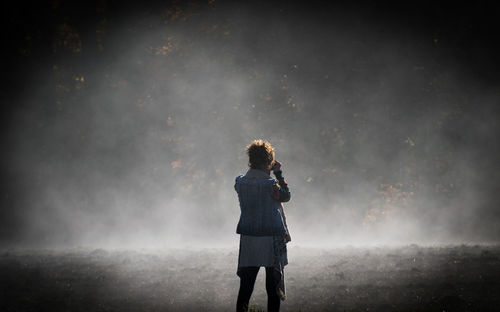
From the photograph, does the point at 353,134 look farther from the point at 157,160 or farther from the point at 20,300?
the point at 20,300

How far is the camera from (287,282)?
8.77 meters

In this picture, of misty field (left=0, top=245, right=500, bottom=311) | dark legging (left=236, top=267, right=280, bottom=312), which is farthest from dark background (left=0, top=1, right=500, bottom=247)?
dark legging (left=236, top=267, right=280, bottom=312)

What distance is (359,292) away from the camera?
775 cm

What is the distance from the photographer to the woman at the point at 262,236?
17.2 feet

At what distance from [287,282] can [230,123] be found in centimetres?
1332

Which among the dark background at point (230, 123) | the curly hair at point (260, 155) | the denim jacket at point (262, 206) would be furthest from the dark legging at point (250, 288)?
the dark background at point (230, 123)

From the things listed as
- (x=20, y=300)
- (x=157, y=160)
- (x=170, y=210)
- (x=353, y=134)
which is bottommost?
(x=20, y=300)

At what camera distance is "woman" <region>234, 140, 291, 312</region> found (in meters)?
5.24

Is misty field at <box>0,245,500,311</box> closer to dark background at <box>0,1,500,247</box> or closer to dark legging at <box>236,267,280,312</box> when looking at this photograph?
dark legging at <box>236,267,280,312</box>

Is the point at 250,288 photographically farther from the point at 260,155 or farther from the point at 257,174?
the point at 260,155

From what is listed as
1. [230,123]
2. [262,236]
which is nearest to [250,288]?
[262,236]

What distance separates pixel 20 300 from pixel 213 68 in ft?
51.3

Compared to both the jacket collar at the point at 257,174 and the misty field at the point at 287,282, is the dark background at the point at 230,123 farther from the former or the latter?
the jacket collar at the point at 257,174

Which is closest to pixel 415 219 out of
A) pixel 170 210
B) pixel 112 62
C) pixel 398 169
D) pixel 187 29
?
pixel 398 169
